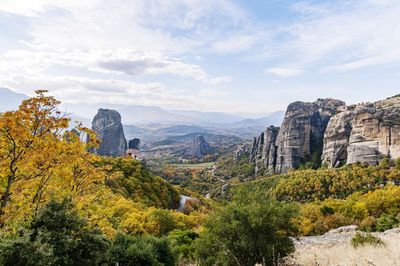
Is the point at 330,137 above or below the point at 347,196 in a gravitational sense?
above

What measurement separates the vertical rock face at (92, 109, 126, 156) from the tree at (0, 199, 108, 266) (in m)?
154

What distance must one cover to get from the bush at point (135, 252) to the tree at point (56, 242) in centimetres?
189

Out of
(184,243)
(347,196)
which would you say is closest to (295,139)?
(347,196)

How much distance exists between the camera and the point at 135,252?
1030 cm

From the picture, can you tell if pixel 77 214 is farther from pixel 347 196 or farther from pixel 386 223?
pixel 347 196

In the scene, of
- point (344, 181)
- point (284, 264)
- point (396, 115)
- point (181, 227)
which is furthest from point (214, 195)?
point (284, 264)

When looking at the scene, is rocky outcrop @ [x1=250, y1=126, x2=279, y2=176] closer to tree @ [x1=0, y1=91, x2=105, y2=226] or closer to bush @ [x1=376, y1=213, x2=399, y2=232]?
bush @ [x1=376, y1=213, x2=399, y2=232]

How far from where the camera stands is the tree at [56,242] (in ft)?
22.5

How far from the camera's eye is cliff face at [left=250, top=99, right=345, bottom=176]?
99438 millimetres

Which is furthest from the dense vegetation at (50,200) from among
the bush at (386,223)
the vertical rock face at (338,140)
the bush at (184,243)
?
the vertical rock face at (338,140)

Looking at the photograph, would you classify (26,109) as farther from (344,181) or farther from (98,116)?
(98,116)

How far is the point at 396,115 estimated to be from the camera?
232 feet

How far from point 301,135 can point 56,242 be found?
10048 cm

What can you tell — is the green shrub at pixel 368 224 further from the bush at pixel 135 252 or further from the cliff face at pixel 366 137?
the cliff face at pixel 366 137
